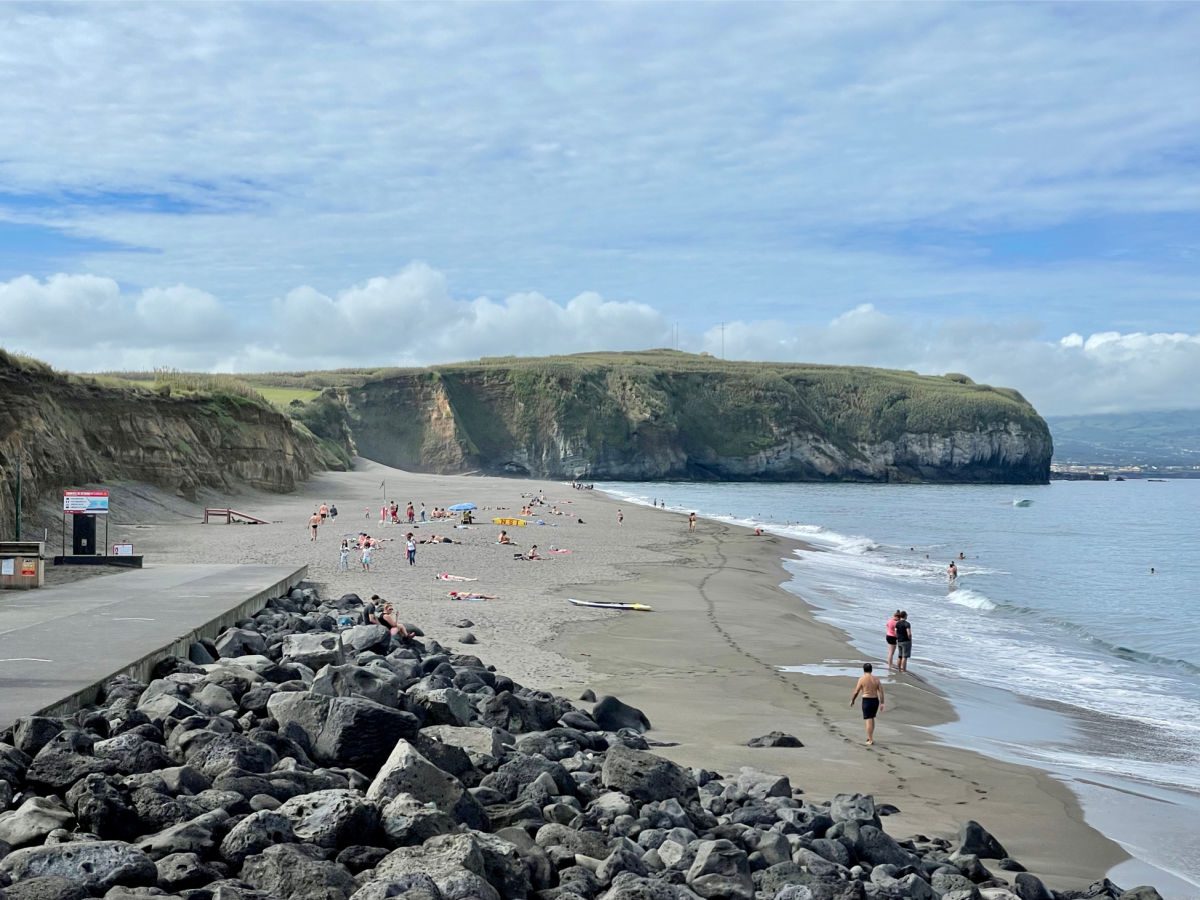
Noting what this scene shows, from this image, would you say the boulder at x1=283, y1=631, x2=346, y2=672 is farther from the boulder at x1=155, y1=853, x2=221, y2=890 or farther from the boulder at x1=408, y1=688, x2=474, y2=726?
the boulder at x1=155, y1=853, x2=221, y2=890

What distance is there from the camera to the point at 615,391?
558 ft

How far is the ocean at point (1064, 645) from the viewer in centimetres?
1196

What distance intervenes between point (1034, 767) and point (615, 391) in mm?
157928

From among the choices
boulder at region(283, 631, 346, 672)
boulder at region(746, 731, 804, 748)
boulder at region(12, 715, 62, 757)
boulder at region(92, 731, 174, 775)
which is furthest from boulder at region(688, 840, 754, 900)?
boulder at region(283, 631, 346, 672)

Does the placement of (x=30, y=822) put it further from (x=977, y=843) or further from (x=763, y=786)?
(x=977, y=843)

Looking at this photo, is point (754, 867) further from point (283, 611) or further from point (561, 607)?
point (561, 607)

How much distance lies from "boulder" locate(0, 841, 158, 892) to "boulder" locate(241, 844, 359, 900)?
48 centimetres

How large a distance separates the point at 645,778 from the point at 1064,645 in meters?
18.5

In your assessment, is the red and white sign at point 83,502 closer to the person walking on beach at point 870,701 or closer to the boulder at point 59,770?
the person walking on beach at point 870,701

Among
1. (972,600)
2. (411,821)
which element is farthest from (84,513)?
(972,600)

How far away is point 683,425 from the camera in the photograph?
170 m

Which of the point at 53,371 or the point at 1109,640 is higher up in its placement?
the point at 53,371

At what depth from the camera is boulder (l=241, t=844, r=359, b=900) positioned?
5.32 m

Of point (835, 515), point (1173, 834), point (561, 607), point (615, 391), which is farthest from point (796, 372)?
point (1173, 834)
